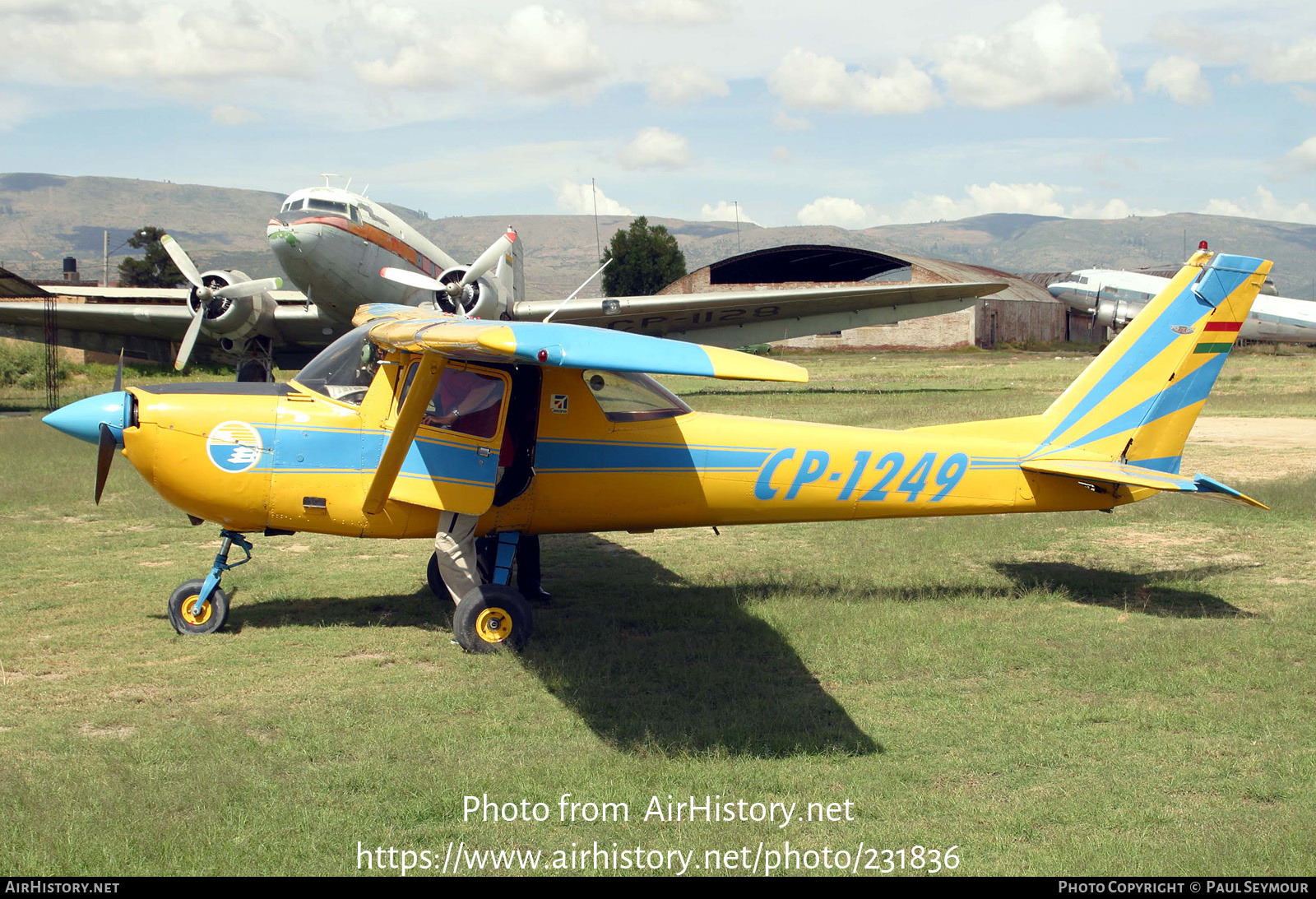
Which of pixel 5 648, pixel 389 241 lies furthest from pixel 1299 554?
pixel 389 241

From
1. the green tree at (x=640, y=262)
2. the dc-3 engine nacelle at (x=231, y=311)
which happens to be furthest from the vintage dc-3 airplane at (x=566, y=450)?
the green tree at (x=640, y=262)

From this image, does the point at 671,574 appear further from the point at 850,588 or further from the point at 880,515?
the point at 880,515

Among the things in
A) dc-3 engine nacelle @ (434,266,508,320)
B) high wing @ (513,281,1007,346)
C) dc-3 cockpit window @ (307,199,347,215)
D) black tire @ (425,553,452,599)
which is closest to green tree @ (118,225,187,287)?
high wing @ (513,281,1007,346)

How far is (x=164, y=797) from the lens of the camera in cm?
478

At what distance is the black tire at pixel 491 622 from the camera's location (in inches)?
288

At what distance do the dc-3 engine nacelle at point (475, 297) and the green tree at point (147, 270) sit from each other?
185 feet

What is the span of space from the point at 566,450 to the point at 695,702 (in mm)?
2412

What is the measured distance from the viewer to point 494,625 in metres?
7.37

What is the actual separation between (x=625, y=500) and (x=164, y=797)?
13.1 ft

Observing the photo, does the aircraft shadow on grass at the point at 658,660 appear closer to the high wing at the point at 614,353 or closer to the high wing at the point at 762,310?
the high wing at the point at 614,353

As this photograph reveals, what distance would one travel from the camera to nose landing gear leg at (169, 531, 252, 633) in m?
7.70

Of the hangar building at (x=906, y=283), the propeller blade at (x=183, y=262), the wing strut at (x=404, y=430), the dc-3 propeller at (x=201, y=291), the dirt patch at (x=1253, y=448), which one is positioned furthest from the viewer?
the hangar building at (x=906, y=283)

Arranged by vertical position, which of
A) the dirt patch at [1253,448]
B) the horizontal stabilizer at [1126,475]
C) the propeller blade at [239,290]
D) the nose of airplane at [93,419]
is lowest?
the dirt patch at [1253,448]

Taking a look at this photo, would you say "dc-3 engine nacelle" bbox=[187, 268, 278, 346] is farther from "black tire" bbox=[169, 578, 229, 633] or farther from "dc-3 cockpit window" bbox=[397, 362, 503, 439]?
"dc-3 cockpit window" bbox=[397, 362, 503, 439]
